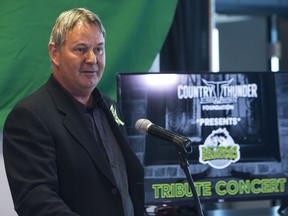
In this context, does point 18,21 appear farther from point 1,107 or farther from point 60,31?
point 60,31

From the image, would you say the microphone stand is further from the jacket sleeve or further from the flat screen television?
the flat screen television

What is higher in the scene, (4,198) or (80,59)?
(80,59)

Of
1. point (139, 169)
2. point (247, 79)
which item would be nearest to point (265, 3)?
point (247, 79)

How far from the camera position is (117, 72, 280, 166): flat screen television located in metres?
2.64

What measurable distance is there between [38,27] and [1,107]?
0.39 m

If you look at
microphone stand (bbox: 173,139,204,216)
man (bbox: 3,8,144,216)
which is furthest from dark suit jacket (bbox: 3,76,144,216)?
microphone stand (bbox: 173,139,204,216)

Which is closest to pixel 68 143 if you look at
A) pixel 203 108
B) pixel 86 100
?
pixel 86 100

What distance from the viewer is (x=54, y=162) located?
1.72 metres

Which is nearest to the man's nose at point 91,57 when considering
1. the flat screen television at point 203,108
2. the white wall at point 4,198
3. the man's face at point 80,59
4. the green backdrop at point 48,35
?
the man's face at point 80,59

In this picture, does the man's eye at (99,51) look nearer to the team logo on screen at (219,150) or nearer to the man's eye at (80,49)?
the man's eye at (80,49)

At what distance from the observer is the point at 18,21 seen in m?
2.74

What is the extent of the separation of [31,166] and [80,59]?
1.11 ft

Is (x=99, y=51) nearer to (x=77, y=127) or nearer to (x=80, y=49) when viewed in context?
(x=80, y=49)

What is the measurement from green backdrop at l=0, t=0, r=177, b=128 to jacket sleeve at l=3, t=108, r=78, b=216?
102cm
